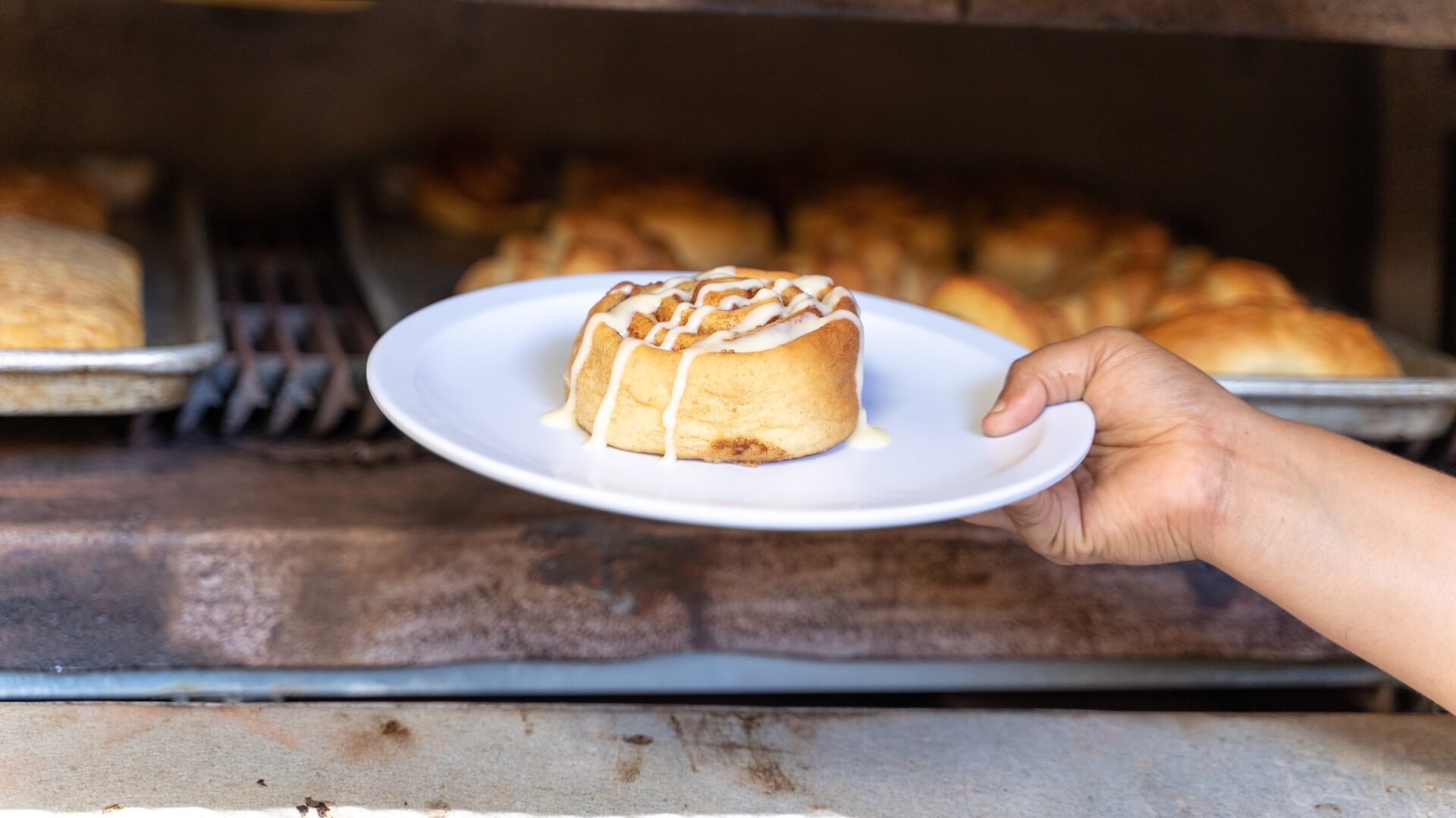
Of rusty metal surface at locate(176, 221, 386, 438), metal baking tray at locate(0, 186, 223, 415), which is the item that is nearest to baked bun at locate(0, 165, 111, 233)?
rusty metal surface at locate(176, 221, 386, 438)

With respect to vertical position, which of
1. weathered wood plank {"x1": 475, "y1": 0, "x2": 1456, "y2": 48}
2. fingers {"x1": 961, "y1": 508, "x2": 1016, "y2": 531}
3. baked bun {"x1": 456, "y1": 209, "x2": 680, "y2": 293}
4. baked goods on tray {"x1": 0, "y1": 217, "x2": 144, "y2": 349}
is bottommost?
baked goods on tray {"x1": 0, "y1": 217, "x2": 144, "y2": 349}

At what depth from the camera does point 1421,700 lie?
1.77m

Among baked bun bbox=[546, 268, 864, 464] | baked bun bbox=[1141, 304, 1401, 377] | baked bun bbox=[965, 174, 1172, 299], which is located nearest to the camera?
baked bun bbox=[546, 268, 864, 464]

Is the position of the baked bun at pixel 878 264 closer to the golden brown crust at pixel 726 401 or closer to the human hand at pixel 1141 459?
the human hand at pixel 1141 459

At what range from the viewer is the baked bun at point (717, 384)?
3.69ft

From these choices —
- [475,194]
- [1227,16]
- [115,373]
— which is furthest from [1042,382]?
[475,194]

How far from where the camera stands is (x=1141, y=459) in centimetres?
135

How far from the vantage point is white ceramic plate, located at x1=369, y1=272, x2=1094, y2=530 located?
963 mm

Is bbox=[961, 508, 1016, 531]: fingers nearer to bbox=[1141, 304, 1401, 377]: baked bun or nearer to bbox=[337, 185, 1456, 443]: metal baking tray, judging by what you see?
bbox=[337, 185, 1456, 443]: metal baking tray

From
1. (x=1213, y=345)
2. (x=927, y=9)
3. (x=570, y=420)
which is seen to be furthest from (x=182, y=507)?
(x=1213, y=345)

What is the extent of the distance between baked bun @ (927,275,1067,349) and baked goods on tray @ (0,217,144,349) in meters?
1.23

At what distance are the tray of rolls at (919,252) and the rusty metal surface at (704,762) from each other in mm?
547

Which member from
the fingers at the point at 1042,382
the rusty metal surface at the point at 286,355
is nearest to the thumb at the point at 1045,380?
the fingers at the point at 1042,382

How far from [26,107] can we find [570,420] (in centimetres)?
193
